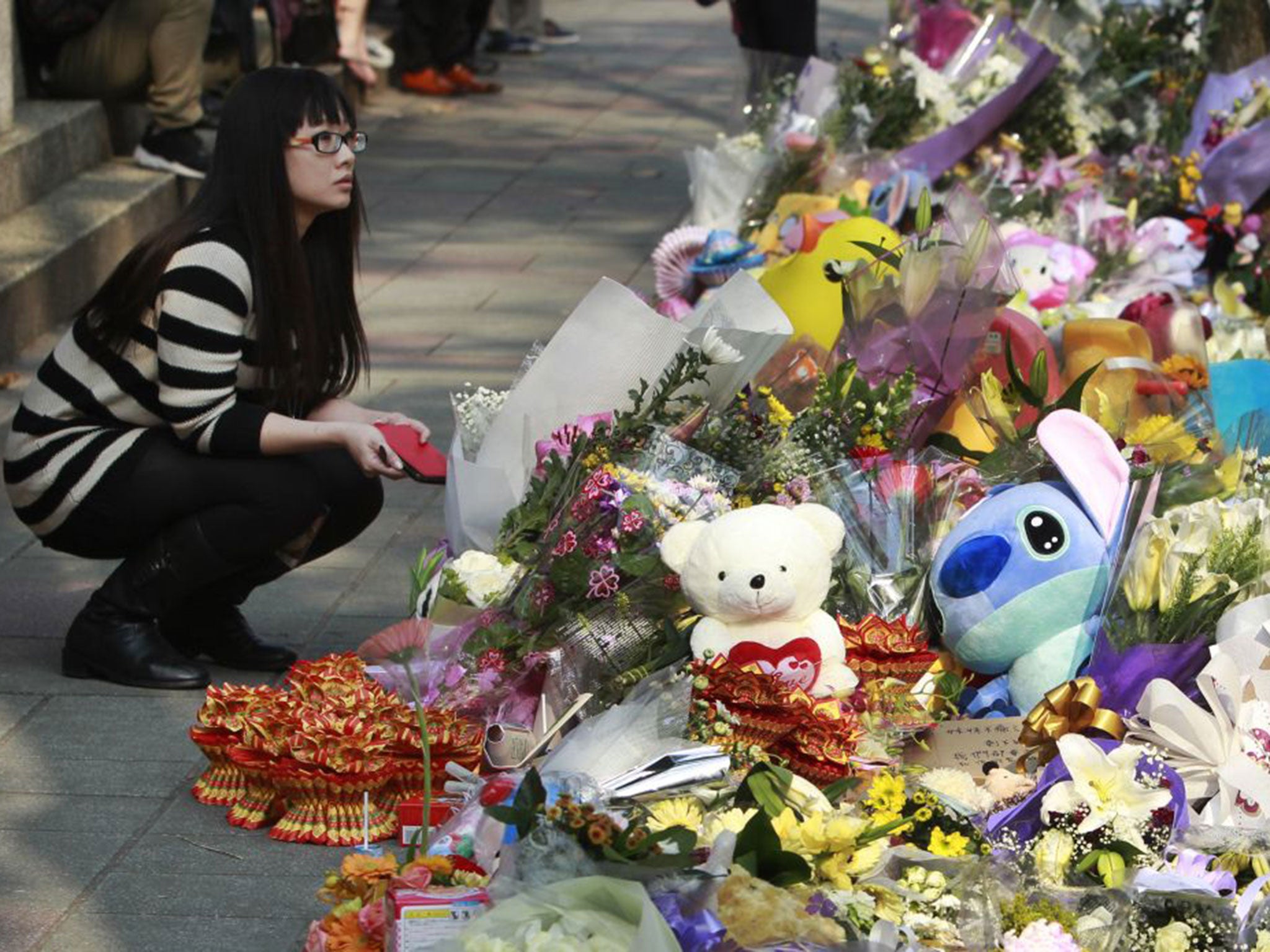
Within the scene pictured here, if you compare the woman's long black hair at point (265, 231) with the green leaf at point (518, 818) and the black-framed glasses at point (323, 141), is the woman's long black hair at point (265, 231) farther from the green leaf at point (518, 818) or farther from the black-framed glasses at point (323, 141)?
the green leaf at point (518, 818)

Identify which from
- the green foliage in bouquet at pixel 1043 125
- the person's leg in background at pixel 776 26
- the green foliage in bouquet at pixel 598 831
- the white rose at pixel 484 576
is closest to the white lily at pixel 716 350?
the white rose at pixel 484 576

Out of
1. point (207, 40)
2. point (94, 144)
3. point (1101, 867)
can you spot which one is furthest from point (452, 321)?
point (1101, 867)

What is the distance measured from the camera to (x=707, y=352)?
12.7 ft

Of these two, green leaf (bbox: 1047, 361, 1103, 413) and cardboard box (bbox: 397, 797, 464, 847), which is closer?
cardboard box (bbox: 397, 797, 464, 847)

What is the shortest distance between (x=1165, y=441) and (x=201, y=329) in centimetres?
189

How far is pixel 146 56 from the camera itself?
A: 26.2ft

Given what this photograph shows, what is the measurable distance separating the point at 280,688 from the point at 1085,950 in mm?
1864

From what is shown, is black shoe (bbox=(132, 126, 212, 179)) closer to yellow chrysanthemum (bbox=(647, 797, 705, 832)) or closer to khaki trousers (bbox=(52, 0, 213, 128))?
khaki trousers (bbox=(52, 0, 213, 128))

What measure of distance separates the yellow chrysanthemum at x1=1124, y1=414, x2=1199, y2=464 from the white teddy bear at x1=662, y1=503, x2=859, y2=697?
29.9 inches

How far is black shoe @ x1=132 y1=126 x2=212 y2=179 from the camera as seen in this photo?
26.7 feet

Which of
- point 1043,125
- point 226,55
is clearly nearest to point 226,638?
point 1043,125

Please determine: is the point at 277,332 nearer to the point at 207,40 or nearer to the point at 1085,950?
the point at 1085,950

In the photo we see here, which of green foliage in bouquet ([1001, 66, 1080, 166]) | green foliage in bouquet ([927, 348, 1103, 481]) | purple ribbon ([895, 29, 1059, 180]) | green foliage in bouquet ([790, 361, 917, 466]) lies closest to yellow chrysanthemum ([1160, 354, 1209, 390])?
green foliage in bouquet ([927, 348, 1103, 481])

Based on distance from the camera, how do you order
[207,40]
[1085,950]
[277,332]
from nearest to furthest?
[1085,950], [277,332], [207,40]
